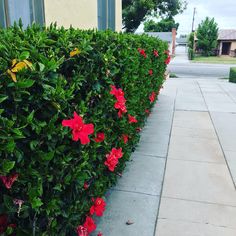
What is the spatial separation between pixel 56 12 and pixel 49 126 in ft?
13.0

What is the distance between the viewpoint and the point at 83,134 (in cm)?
182

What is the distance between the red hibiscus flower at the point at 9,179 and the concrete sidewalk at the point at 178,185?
1558 mm

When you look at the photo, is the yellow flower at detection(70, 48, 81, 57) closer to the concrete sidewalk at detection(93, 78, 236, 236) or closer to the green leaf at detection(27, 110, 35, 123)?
the green leaf at detection(27, 110, 35, 123)

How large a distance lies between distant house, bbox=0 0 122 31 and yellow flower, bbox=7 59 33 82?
7.00 ft

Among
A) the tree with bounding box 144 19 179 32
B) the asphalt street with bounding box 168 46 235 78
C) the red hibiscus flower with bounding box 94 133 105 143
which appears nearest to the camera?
the red hibiscus flower with bounding box 94 133 105 143

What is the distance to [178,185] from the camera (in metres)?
3.69

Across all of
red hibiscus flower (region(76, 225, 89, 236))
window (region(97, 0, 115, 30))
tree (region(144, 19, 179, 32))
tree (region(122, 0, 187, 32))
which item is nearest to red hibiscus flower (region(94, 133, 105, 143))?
red hibiscus flower (region(76, 225, 89, 236))

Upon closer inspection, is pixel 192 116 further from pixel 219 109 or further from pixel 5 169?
pixel 5 169

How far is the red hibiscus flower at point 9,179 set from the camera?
1.46 m

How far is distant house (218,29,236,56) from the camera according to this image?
175 ft

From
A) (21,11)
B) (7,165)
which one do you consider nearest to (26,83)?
(7,165)

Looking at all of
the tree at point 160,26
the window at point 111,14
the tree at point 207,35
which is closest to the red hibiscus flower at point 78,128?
the window at point 111,14

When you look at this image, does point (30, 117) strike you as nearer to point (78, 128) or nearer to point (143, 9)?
point (78, 128)

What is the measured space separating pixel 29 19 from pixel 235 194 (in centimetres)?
390
